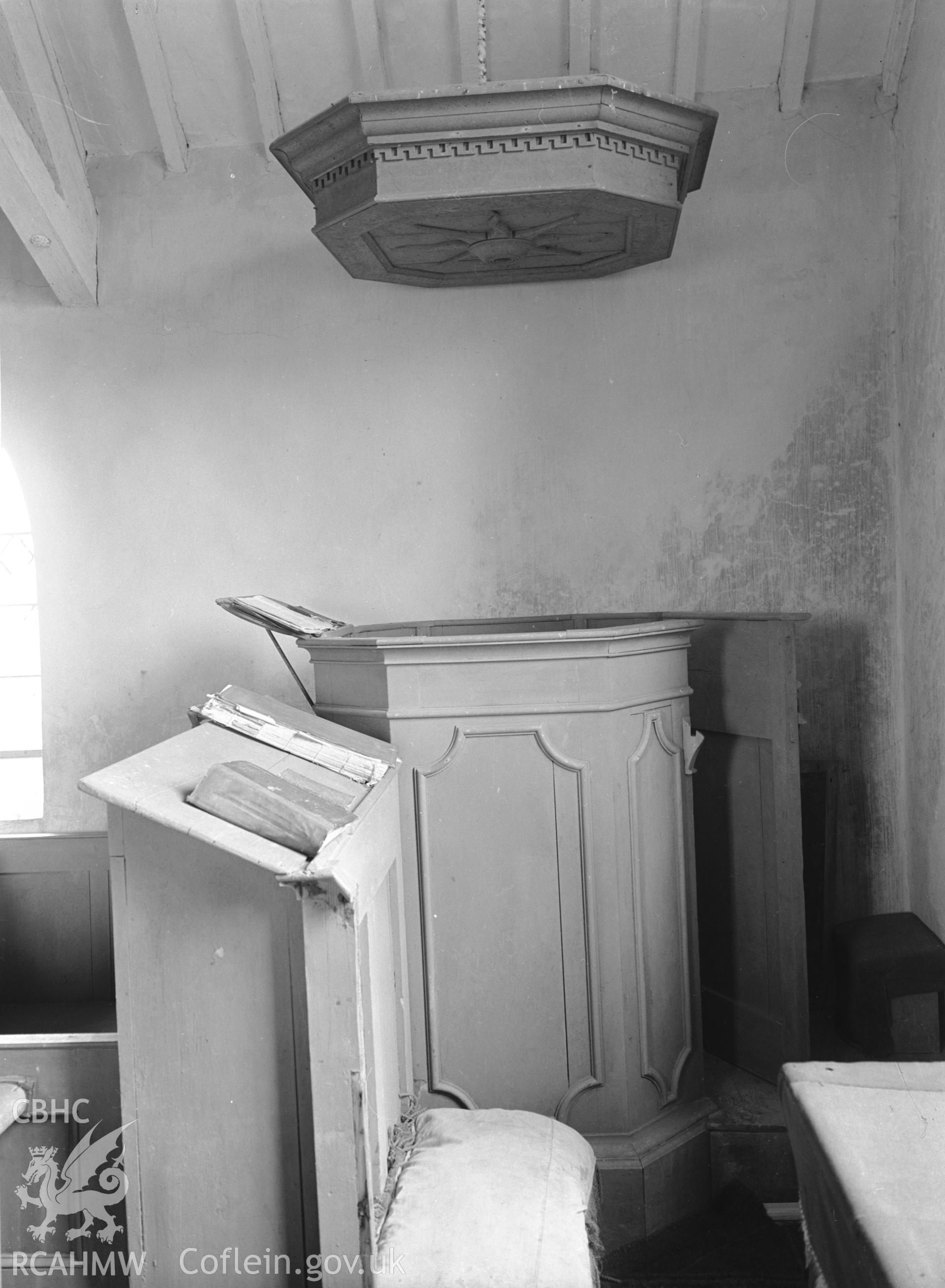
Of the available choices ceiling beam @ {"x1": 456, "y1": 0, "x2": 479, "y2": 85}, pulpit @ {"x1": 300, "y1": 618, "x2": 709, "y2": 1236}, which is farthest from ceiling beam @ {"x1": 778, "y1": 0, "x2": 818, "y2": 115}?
pulpit @ {"x1": 300, "y1": 618, "x2": 709, "y2": 1236}

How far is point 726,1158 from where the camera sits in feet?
9.13

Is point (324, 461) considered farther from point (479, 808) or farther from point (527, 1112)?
point (527, 1112)

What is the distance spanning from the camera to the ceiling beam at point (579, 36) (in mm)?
3805

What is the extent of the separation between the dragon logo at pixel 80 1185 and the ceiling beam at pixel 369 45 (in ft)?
11.5

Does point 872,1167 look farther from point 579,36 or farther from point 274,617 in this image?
point 579,36

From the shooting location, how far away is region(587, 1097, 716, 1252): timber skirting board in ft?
8.41

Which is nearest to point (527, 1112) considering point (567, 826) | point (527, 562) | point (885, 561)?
point (567, 826)

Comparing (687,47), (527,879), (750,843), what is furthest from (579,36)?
(527,879)

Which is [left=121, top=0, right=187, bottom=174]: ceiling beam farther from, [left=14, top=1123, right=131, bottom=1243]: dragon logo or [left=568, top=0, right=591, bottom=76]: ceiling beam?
[left=14, top=1123, right=131, bottom=1243]: dragon logo

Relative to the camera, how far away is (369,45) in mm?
3877

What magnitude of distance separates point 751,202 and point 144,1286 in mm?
3995

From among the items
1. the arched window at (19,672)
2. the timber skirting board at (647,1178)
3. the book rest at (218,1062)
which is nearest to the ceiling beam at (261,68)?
the arched window at (19,672)

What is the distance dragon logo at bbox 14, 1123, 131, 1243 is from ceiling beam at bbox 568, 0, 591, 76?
3707mm

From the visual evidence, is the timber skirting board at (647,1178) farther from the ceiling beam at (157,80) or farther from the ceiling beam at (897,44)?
the ceiling beam at (157,80)
